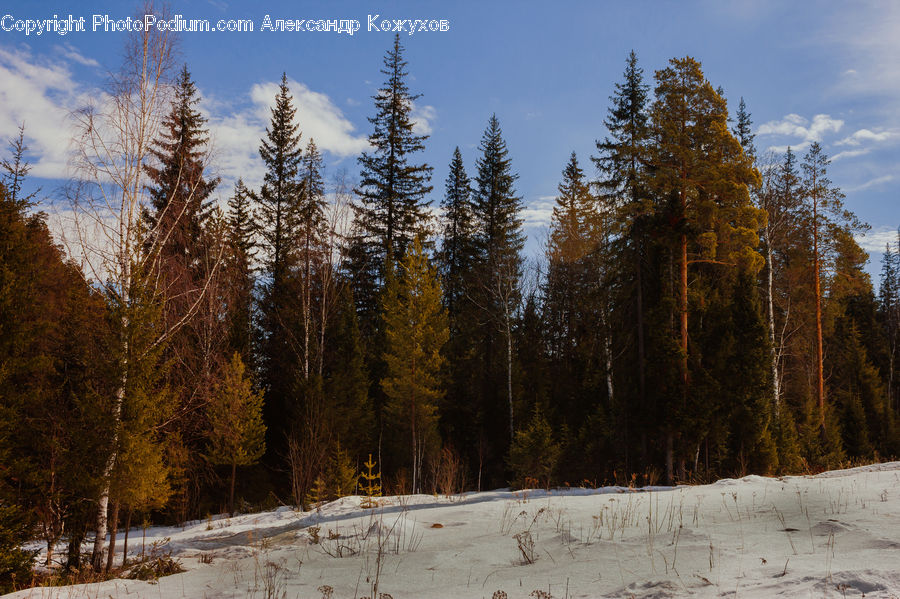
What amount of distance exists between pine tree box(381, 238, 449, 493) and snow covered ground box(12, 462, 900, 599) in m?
16.1

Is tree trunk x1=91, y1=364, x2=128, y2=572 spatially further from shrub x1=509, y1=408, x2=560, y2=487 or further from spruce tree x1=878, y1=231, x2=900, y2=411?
spruce tree x1=878, y1=231, x2=900, y2=411

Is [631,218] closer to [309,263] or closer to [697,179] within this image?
[697,179]

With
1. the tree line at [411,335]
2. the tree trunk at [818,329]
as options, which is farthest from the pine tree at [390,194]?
the tree trunk at [818,329]

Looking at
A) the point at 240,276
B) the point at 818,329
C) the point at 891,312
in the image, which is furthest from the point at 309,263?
the point at 891,312

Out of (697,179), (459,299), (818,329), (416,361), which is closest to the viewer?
(697,179)

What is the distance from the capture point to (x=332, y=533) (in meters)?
6.73

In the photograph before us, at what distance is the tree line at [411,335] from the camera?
10.5 m

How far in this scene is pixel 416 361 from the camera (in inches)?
955

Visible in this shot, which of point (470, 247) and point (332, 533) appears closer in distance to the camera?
point (332, 533)

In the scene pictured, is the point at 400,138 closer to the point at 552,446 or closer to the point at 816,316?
the point at 552,446

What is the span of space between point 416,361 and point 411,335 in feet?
4.05

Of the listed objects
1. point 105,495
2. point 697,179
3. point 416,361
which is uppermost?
point 697,179

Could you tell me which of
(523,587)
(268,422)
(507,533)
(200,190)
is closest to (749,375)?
(507,533)

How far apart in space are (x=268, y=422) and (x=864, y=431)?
32.5m
